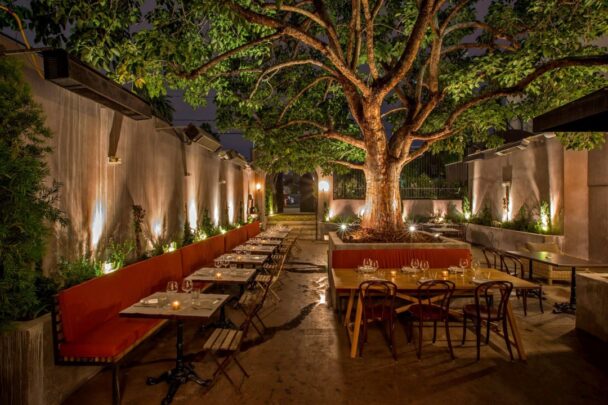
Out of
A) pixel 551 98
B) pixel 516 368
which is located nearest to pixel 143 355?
pixel 516 368

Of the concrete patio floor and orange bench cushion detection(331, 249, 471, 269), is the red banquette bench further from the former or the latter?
orange bench cushion detection(331, 249, 471, 269)

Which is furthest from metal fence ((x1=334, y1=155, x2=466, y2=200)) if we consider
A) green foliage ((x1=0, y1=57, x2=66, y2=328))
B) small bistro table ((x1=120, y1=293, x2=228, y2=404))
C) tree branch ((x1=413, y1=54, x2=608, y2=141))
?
green foliage ((x1=0, y1=57, x2=66, y2=328))

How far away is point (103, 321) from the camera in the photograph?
13.5 feet

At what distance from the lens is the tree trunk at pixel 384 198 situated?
786cm

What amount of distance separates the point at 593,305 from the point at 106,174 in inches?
288

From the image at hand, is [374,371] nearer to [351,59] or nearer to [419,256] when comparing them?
[419,256]

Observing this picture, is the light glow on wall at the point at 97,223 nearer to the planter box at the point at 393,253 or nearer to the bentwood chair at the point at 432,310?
the planter box at the point at 393,253

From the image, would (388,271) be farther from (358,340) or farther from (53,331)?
(53,331)

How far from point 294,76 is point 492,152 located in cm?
881

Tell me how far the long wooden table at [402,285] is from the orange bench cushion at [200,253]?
295 centimetres

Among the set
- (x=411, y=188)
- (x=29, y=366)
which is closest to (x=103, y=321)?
(x=29, y=366)

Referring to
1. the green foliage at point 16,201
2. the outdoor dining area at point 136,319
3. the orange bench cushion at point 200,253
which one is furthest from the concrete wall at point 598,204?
the green foliage at point 16,201

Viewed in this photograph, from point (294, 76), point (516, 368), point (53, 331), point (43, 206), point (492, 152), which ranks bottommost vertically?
point (516, 368)

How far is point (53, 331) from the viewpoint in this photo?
3398 millimetres
